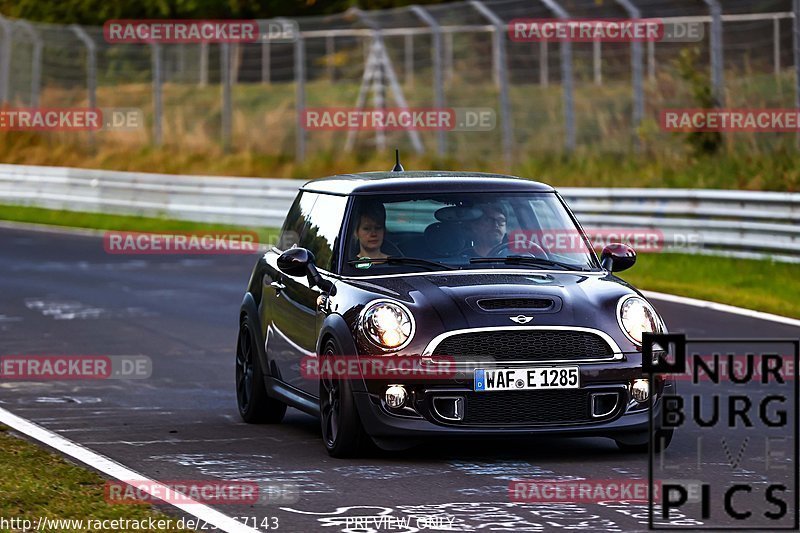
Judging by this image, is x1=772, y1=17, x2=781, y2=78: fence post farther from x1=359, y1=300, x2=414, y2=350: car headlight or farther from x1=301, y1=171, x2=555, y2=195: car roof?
x1=359, y1=300, x2=414, y2=350: car headlight

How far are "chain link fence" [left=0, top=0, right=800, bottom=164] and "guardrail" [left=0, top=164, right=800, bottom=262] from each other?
2.23 meters

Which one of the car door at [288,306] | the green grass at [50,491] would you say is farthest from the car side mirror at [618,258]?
the green grass at [50,491]

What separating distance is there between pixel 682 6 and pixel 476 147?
6.82 m

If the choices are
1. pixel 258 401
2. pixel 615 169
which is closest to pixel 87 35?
pixel 615 169

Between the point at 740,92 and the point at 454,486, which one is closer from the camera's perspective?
the point at 454,486

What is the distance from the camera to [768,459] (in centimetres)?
908

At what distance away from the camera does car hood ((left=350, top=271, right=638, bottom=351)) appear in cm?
909

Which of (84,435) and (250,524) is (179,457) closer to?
(84,435)

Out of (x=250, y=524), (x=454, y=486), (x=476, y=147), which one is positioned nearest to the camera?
(x=250, y=524)

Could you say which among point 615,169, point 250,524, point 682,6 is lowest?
point 250,524

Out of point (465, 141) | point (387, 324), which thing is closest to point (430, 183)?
point (387, 324)

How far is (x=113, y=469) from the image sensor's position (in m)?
8.96

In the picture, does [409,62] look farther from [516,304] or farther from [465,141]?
[516,304]

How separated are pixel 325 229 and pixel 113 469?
2.22 meters
